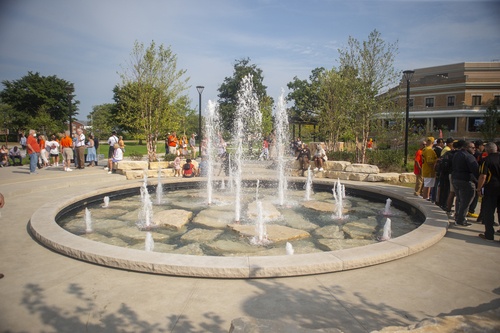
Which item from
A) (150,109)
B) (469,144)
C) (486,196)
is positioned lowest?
(486,196)

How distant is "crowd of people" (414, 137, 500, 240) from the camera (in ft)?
18.2

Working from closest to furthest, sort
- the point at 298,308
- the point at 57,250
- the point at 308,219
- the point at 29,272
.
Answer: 1. the point at 298,308
2. the point at 29,272
3. the point at 57,250
4. the point at 308,219

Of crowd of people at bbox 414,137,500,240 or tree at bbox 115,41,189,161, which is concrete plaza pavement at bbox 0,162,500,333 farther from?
tree at bbox 115,41,189,161

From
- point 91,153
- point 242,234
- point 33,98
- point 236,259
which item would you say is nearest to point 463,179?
point 242,234

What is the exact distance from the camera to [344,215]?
833 cm

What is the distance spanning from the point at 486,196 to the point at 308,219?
12.3 feet

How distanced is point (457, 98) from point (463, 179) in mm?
49307

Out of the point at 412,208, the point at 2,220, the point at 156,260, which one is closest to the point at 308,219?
the point at 412,208

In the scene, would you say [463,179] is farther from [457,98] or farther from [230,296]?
[457,98]

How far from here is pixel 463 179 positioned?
6.30 meters

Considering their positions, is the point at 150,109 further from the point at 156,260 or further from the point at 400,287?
the point at 400,287

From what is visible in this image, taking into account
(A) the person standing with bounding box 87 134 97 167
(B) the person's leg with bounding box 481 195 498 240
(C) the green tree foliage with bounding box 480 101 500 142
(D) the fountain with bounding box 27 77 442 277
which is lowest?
(D) the fountain with bounding box 27 77 442 277

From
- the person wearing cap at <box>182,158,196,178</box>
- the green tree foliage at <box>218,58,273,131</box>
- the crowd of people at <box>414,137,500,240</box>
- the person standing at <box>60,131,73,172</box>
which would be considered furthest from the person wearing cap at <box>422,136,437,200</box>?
the green tree foliage at <box>218,58,273,131</box>

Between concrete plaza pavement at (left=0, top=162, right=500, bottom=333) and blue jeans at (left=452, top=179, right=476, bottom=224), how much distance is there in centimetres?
163
